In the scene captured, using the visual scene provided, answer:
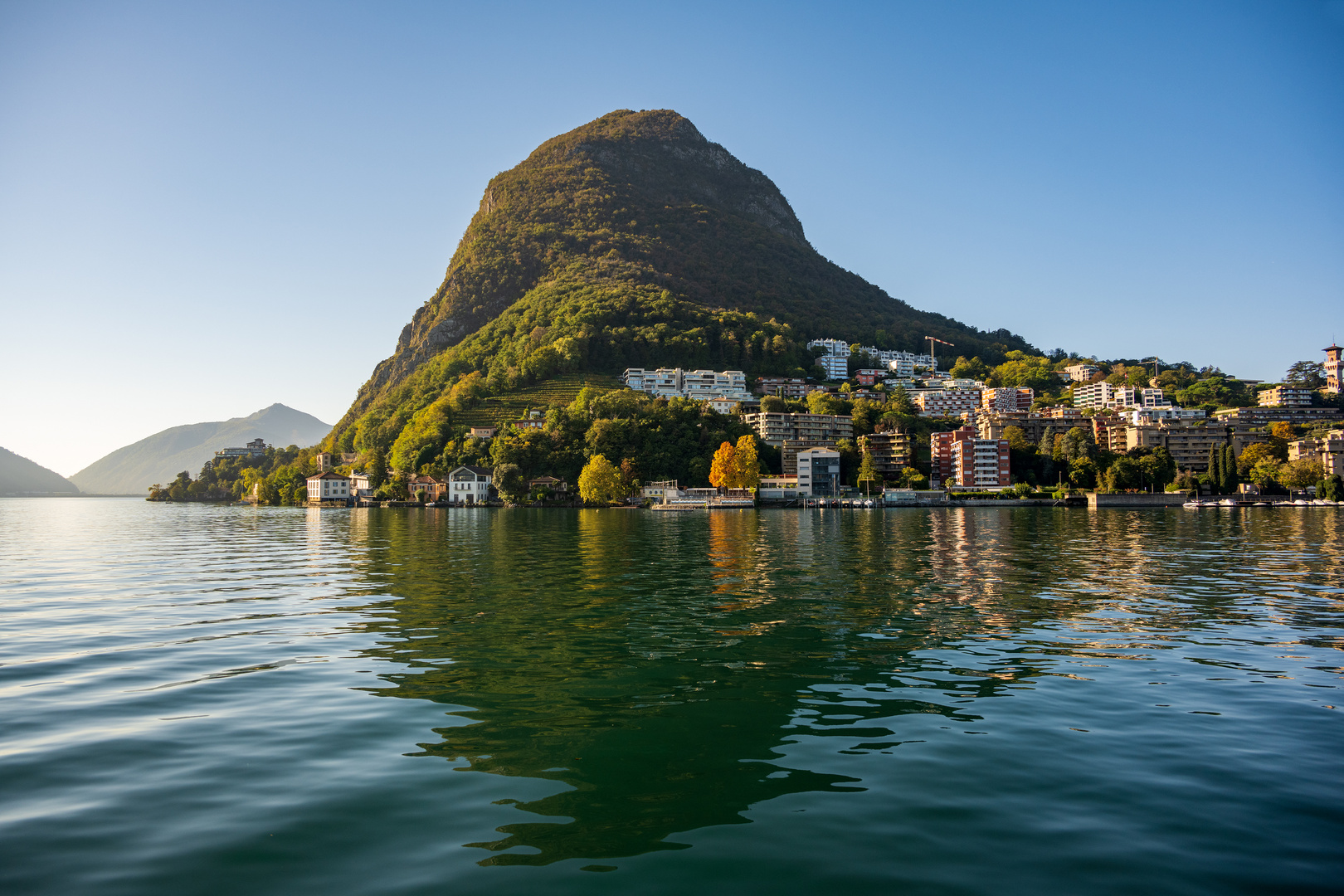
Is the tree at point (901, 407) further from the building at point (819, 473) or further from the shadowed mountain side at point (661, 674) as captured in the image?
the shadowed mountain side at point (661, 674)

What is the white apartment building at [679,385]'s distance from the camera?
19025 centimetres

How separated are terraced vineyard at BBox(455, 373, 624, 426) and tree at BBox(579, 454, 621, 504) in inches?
1625

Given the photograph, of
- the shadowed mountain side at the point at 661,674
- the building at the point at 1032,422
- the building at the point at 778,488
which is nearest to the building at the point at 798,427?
the building at the point at 778,488

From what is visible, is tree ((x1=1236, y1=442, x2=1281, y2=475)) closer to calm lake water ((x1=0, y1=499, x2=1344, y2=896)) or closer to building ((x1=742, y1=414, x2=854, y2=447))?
building ((x1=742, y1=414, x2=854, y2=447))

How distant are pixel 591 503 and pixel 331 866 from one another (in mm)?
127307

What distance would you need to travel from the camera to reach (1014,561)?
3344 centimetres

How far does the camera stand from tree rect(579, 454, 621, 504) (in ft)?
418

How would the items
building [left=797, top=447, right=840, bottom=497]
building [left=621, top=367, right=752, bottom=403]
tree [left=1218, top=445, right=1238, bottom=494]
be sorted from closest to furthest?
tree [left=1218, top=445, right=1238, bottom=494], building [left=797, top=447, right=840, bottom=497], building [left=621, top=367, right=752, bottom=403]

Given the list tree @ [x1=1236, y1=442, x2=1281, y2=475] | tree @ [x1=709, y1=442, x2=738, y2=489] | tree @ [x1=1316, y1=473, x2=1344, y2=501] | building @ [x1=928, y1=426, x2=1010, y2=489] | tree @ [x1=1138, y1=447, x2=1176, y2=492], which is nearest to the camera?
tree @ [x1=1316, y1=473, x2=1344, y2=501]

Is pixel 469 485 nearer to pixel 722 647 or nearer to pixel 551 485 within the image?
pixel 551 485

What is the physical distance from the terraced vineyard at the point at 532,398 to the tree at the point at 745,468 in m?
51.3

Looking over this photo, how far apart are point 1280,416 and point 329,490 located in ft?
722

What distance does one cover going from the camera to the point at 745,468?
132750mm

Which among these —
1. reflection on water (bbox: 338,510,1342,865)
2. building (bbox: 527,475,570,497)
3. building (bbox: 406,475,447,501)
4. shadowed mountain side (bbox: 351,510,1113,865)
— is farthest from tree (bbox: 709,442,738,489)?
shadowed mountain side (bbox: 351,510,1113,865)
